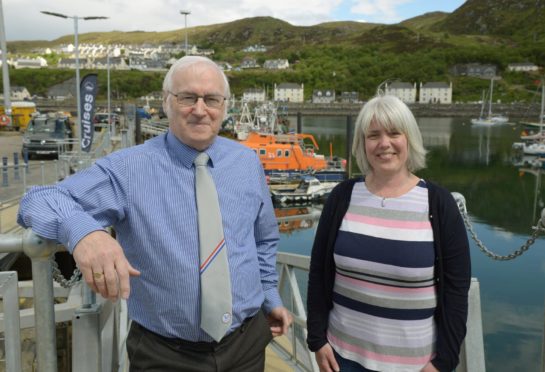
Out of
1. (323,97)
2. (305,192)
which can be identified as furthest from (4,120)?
(323,97)

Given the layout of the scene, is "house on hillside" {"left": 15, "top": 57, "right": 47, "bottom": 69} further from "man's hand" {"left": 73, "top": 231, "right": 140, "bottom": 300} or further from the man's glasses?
"man's hand" {"left": 73, "top": 231, "right": 140, "bottom": 300}

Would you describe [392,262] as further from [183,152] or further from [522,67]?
[522,67]

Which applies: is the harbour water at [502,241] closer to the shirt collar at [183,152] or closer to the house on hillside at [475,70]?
the shirt collar at [183,152]

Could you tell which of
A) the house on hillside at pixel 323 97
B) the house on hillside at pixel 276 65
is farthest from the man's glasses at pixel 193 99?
the house on hillside at pixel 276 65

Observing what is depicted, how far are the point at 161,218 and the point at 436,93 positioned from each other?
374 ft

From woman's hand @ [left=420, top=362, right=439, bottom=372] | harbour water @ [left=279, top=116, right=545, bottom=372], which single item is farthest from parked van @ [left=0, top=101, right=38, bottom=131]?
woman's hand @ [left=420, top=362, right=439, bottom=372]

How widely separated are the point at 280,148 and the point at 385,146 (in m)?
22.9

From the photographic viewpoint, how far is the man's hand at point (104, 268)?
1.29 meters

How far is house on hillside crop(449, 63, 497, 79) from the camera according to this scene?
384 feet

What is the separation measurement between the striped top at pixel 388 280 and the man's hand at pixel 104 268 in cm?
82

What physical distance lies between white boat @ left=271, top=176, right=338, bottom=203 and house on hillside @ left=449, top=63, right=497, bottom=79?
10790 centimetres

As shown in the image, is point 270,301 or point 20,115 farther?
point 20,115

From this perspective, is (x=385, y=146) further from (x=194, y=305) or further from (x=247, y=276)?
(x=194, y=305)

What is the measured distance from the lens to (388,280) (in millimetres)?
1682
